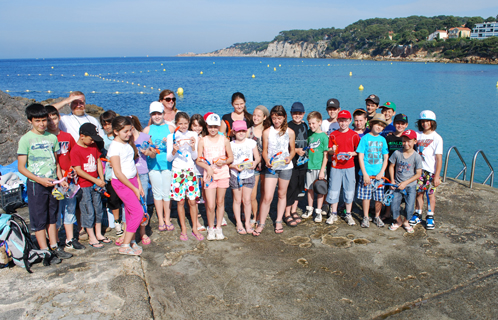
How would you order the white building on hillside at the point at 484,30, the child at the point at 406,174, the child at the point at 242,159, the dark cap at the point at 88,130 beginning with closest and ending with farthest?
the dark cap at the point at 88,130
the child at the point at 242,159
the child at the point at 406,174
the white building on hillside at the point at 484,30

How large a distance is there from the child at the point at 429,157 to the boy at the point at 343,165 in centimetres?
103

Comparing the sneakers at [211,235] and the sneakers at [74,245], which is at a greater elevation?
the sneakers at [74,245]

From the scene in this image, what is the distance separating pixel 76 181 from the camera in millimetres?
4312

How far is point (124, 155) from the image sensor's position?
4168mm

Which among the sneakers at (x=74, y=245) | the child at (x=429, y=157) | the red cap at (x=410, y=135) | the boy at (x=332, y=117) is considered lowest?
the sneakers at (x=74, y=245)

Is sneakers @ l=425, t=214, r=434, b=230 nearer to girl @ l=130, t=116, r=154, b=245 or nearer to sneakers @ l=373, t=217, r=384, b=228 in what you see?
sneakers @ l=373, t=217, r=384, b=228

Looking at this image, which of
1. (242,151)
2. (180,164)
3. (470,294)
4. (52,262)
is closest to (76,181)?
(52,262)

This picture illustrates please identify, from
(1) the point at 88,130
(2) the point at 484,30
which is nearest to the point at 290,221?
(1) the point at 88,130

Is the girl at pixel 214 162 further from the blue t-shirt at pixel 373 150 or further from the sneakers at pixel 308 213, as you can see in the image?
the blue t-shirt at pixel 373 150

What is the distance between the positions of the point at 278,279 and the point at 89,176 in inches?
112

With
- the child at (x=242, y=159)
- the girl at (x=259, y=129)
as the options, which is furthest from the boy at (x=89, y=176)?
the girl at (x=259, y=129)

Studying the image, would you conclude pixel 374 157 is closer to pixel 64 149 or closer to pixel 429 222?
pixel 429 222

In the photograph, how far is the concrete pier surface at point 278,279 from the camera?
329cm

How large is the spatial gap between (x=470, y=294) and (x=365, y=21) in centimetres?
17941
